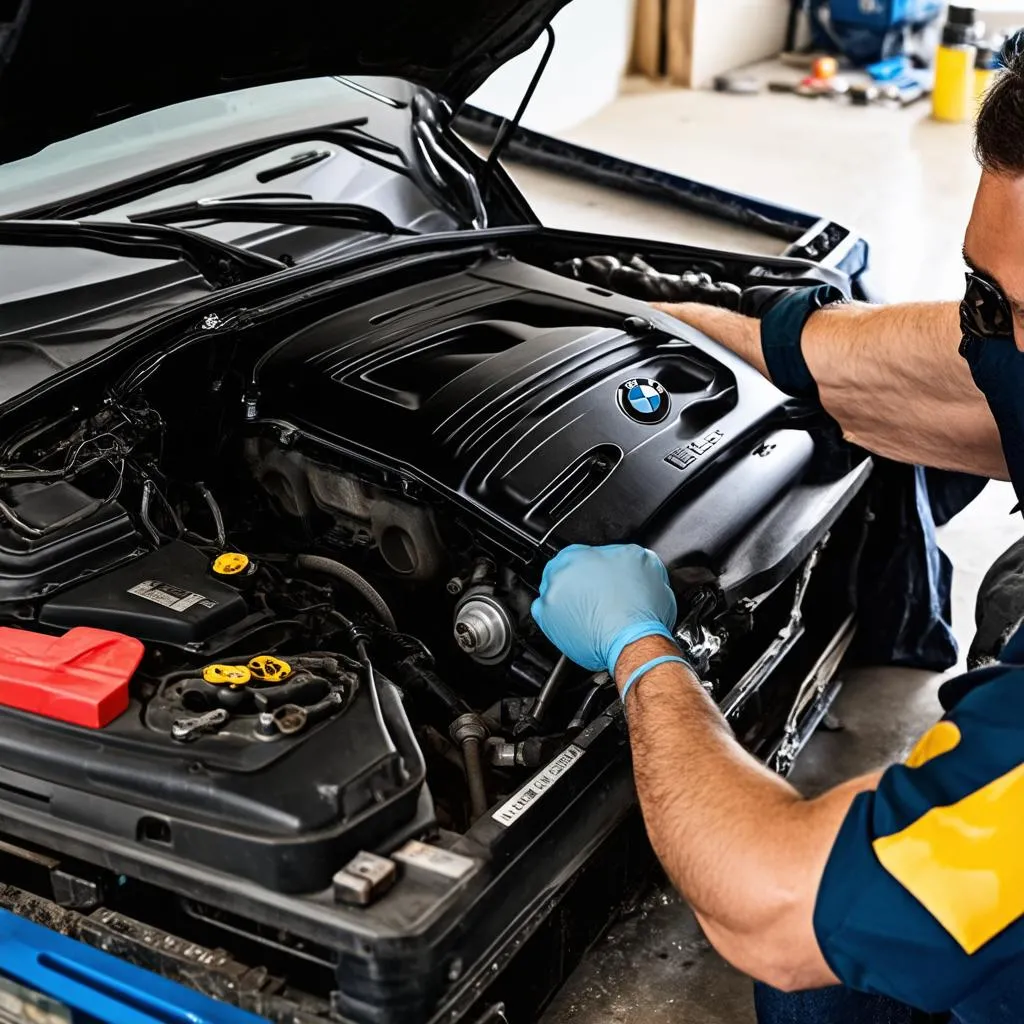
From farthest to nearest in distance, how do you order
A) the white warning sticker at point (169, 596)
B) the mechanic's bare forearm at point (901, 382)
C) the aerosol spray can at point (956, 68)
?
the aerosol spray can at point (956, 68), the mechanic's bare forearm at point (901, 382), the white warning sticker at point (169, 596)

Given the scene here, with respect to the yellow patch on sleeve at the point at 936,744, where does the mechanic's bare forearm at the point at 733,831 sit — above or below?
below

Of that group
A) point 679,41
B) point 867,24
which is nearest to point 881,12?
point 867,24

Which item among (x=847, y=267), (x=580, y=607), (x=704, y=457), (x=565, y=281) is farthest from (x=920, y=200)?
(x=580, y=607)

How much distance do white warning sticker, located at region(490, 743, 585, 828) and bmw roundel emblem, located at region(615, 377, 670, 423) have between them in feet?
1.90

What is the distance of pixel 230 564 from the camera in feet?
5.24

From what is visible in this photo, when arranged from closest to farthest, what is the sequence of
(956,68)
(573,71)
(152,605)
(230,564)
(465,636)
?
(152,605)
(230,564)
(465,636)
(573,71)
(956,68)

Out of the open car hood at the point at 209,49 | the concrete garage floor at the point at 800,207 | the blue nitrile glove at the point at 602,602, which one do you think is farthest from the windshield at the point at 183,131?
the blue nitrile glove at the point at 602,602

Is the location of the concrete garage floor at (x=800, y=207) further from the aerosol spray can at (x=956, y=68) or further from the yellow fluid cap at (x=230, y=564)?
the yellow fluid cap at (x=230, y=564)

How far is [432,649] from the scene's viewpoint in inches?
72.7

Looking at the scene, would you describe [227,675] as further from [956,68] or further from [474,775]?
[956,68]

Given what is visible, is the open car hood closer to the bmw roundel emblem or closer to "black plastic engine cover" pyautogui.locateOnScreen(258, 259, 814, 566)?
"black plastic engine cover" pyautogui.locateOnScreen(258, 259, 814, 566)

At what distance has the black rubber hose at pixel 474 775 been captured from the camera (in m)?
1.53

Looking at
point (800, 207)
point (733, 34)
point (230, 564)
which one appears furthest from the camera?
point (733, 34)

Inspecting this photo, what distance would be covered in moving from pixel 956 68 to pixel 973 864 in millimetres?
6548
